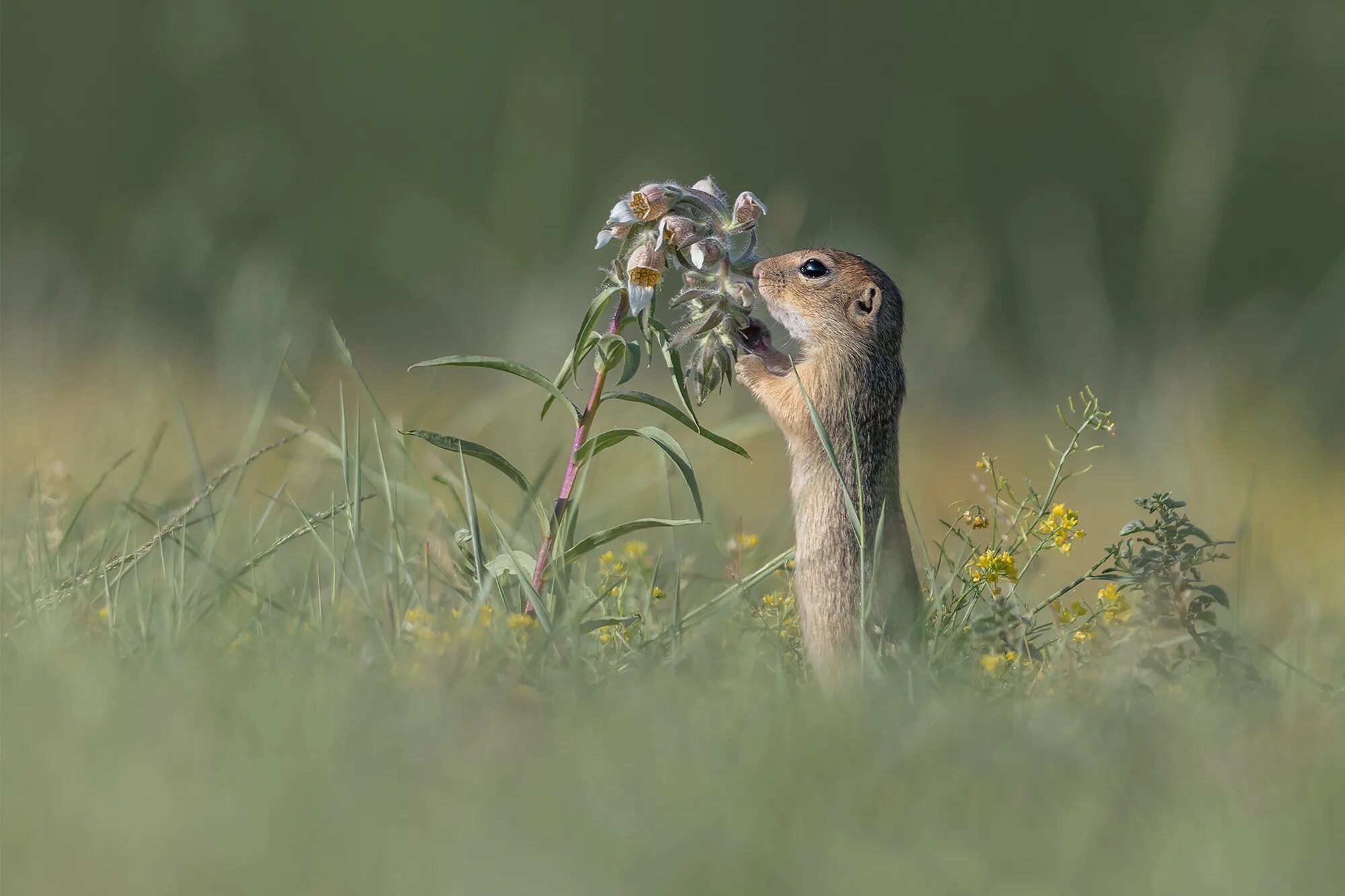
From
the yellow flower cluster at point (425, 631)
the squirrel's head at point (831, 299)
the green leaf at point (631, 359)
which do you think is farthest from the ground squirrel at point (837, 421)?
the yellow flower cluster at point (425, 631)

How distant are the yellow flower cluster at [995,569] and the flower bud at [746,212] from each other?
87 centimetres

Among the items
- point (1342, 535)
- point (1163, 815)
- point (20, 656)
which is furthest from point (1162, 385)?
point (20, 656)

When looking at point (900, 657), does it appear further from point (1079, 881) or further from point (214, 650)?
point (214, 650)

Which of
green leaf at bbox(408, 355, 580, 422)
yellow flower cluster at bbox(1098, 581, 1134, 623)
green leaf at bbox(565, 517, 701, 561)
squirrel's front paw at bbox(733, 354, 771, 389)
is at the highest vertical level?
squirrel's front paw at bbox(733, 354, 771, 389)

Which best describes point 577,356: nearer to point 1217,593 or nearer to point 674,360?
point 674,360

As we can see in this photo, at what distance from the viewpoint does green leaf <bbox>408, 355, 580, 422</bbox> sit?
2988 millimetres

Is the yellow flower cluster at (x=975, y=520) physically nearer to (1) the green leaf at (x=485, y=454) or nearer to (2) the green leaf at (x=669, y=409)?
(2) the green leaf at (x=669, y=409)

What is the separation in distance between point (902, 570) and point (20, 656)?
180cm

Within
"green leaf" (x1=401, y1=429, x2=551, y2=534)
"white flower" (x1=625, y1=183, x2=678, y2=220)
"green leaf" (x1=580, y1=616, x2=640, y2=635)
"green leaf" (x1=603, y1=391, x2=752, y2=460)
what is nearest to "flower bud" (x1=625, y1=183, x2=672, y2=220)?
"white flower" (x1=625, y1=183, x2=678, y2=220)

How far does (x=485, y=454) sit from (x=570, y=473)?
0.60ft

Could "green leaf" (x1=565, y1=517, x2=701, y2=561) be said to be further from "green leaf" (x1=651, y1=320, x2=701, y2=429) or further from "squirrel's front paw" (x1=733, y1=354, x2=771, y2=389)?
"squirrel's front paw" (x1=733, y1=354, x2=771, y2=389)

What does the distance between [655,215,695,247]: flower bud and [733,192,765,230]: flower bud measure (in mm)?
195

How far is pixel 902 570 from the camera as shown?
3395 mm

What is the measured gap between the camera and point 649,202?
3.08 m
